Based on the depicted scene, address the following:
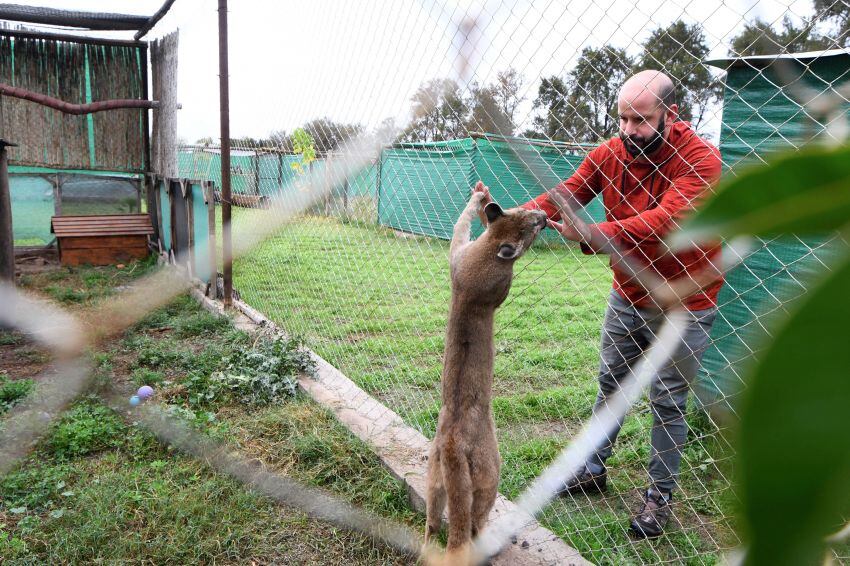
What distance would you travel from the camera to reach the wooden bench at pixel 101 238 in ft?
27.4

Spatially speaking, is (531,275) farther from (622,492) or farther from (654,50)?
(654,50)

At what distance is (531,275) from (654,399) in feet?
14.8

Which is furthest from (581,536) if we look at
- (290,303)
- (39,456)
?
(290,303)

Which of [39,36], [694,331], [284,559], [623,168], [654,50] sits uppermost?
[39,36]

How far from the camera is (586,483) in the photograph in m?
3.27

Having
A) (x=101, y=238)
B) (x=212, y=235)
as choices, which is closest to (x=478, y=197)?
(x=212, y=235)

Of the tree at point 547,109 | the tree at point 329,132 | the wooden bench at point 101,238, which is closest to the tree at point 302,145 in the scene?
the tree at point 329,132

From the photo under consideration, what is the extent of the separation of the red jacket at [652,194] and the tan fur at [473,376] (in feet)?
1.00

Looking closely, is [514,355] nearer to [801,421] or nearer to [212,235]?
[212,235]

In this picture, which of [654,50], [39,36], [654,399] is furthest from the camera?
[39,36]

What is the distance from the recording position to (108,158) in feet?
31.2

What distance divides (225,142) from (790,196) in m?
5.97

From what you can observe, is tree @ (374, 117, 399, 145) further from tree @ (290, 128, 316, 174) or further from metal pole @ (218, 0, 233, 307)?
metal pole @ (218, 0, 233, 307)

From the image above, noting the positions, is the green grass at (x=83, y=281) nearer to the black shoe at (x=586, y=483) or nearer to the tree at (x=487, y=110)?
the tree at (x=487, y=110)
